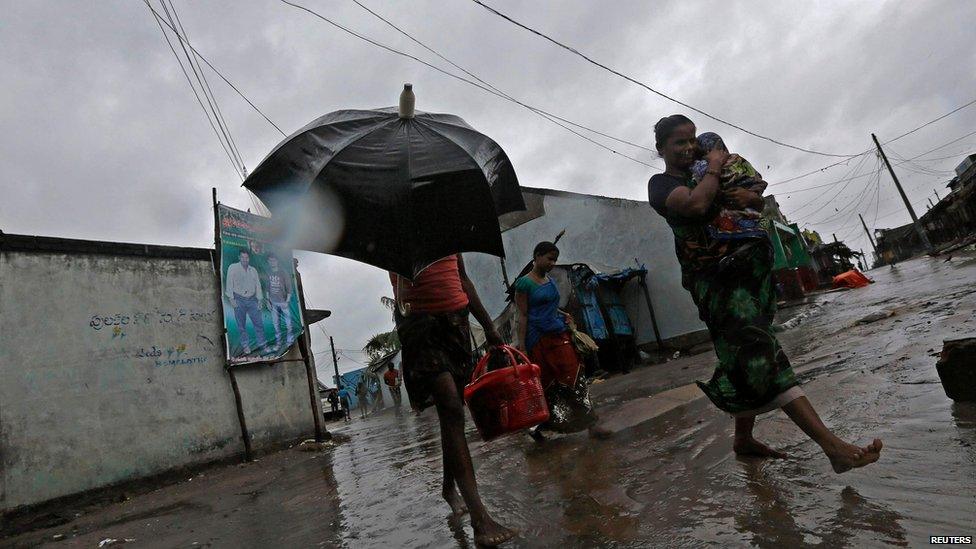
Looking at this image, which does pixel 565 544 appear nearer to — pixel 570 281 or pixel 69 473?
pixel 69 473

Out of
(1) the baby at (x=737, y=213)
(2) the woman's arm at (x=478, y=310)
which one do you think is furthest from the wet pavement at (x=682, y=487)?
(1) the baby at (x=737, y=213)

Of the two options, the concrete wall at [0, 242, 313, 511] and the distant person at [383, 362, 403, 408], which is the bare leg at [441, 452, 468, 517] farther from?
the distant person at [383, 362, 403, 408]

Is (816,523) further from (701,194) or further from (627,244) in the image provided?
(627,244)

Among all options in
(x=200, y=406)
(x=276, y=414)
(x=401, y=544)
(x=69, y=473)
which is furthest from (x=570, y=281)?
(x=401, y=544)

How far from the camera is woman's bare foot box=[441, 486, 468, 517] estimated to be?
7.99 feet

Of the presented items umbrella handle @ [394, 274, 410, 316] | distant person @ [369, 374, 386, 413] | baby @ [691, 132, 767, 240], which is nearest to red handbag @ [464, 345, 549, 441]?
umbrella handle @ [394, 274, 410, 316]

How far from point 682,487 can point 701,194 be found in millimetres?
1202

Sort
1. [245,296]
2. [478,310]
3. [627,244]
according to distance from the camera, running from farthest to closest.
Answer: [627,244], [245,296], [478,310]

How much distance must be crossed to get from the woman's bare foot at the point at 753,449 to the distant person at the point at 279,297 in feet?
26.8

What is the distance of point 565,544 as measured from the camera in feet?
5.74

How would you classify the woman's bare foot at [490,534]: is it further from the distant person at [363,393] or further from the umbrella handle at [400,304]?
the distant person at [363,393]

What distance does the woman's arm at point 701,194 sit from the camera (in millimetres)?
2107

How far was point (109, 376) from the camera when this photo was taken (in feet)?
21.5

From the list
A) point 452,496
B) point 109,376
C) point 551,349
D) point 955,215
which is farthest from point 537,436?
point 955,215
